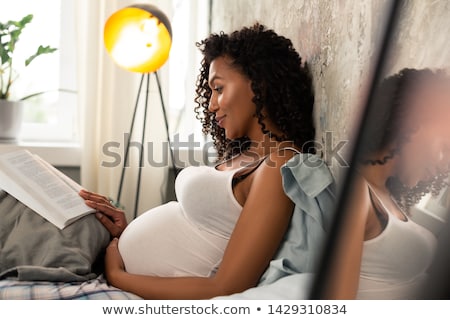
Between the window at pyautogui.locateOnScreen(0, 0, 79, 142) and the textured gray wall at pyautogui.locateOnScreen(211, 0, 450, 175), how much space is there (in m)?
1.17

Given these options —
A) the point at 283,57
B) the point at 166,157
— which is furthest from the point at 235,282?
the point at 166,157

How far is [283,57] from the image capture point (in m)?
1.09

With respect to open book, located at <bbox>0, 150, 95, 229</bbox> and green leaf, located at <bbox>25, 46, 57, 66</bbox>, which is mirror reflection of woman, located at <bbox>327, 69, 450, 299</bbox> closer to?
open book, located at <bbox>0, 150, 95, 229</bbox>

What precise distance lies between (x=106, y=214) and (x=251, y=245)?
1.39 feet

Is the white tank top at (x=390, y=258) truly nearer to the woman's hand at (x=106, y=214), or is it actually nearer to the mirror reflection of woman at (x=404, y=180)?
the mirror reflection of woman at (x=404, y=180)

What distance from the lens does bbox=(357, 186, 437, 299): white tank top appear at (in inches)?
24.0

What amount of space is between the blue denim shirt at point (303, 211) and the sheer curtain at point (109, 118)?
1.19 m

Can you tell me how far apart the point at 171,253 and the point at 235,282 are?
181mm

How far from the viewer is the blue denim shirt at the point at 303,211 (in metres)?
0.79

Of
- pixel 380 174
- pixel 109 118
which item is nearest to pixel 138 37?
pixel 109 118

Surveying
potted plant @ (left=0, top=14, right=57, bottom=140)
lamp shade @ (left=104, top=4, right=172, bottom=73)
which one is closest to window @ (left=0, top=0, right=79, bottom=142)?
potted plant @ (left=0, top=14, right=57, bottom=140)

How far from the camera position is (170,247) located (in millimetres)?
966

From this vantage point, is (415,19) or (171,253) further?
(171,253)
